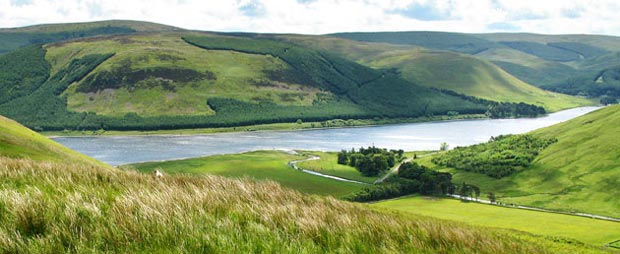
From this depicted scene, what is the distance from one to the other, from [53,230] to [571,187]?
143m

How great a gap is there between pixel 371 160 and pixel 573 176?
51769mm

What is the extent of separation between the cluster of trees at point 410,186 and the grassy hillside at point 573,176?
11.2 metres

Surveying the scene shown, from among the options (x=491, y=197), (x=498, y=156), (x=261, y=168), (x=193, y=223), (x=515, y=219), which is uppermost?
(x=193, y=223)

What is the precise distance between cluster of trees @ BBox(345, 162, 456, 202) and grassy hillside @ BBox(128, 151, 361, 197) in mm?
5529

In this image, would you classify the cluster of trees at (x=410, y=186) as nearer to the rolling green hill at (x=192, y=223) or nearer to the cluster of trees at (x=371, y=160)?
the cluster of trees at (x=371, y=160)

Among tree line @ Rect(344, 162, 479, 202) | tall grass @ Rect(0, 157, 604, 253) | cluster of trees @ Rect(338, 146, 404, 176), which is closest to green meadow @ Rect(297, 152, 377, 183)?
cluster of trees @ Rect(338, 146, 404, 176)

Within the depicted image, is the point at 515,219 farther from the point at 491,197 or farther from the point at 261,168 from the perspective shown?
the point at 261,168

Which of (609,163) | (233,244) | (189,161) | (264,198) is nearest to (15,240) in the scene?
(233,244)

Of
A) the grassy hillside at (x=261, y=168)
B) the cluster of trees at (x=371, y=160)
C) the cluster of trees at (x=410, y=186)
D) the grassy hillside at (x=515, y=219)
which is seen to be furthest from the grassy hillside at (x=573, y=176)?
the grassy hillside at (x=261, y=168)

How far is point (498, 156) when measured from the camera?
17062 cm

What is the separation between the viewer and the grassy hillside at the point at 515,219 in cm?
7818

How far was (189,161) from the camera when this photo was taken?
171 metres

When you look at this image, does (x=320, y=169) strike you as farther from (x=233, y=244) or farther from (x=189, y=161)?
(x=233, y=244)

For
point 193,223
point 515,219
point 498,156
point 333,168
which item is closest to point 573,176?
point 498,156
